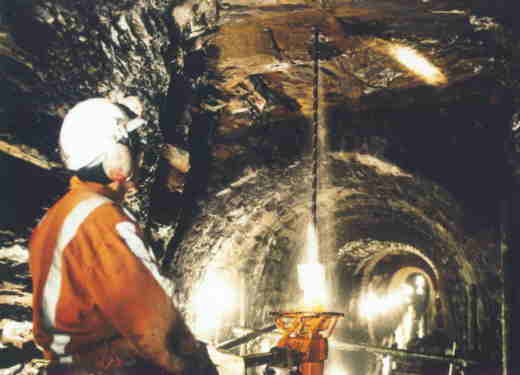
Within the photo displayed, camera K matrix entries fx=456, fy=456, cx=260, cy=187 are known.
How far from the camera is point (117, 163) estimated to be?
1929mm

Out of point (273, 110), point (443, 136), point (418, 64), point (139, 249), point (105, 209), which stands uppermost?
point (418, 64)

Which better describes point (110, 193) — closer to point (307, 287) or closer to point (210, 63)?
point (307, 287)

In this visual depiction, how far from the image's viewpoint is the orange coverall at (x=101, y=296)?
1583 mm

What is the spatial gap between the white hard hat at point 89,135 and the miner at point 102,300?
0.58ft

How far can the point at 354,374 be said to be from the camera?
1079 cm

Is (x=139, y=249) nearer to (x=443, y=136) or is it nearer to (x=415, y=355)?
(x=443, y=136)

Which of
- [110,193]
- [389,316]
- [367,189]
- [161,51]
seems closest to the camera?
[110,193]

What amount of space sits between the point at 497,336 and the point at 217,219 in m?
2.97

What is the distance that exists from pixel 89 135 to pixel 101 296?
2.26 feet

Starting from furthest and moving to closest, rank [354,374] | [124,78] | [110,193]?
[354,374], [124,78], [110,193]

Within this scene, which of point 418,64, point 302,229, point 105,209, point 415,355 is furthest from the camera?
point 302,229

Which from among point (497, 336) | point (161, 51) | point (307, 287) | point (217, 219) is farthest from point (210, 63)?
point (497, 336)

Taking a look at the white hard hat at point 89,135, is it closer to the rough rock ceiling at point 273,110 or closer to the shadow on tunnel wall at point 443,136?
the rough rock ceiling at point 273,110

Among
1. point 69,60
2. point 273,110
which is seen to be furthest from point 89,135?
point 273,110
